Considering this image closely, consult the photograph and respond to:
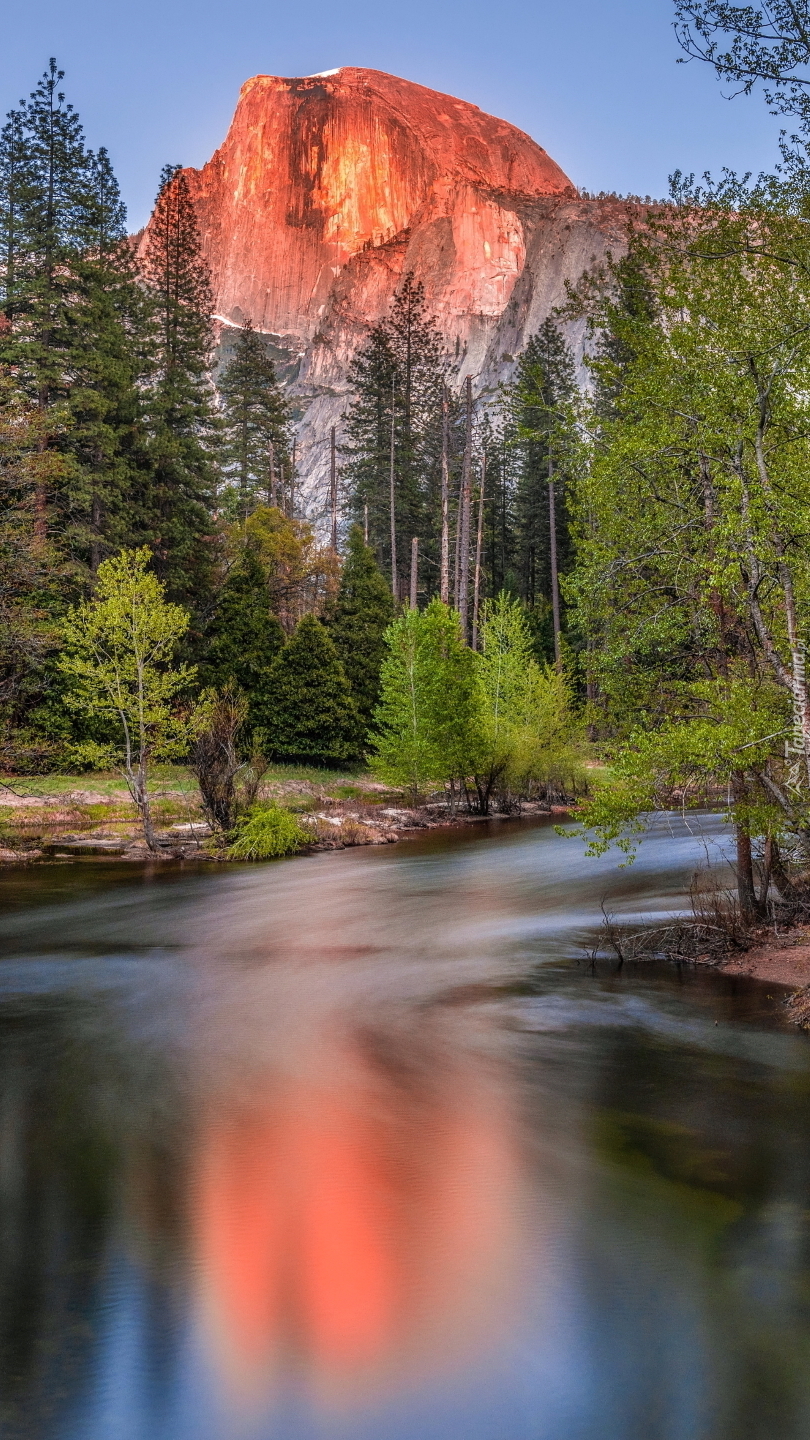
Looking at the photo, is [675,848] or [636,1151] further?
[675,848]

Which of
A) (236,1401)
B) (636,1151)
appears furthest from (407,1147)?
(236,1401)

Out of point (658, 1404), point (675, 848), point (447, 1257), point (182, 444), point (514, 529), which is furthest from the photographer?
point (514, 529)

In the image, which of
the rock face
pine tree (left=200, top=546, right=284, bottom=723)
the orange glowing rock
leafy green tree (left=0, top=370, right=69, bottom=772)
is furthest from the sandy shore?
the orange glowing rock

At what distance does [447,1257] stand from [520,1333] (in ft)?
3.22

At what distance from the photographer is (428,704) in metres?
33.3

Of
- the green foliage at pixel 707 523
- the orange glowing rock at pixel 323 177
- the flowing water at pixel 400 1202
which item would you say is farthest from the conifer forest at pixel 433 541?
the orange glowing rock at pixel 323 177

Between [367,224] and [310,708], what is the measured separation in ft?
420

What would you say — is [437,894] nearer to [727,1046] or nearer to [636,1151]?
[727,1046]

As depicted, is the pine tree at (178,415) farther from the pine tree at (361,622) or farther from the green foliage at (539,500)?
the green foliage at (539,500)

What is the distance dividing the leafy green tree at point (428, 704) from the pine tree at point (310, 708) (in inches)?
140

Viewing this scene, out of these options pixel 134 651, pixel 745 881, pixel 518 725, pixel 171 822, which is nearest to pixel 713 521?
pixel 745 881

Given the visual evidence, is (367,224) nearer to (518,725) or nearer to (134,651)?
(518,725)

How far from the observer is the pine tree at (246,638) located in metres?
38.6

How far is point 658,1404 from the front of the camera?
210 inches
